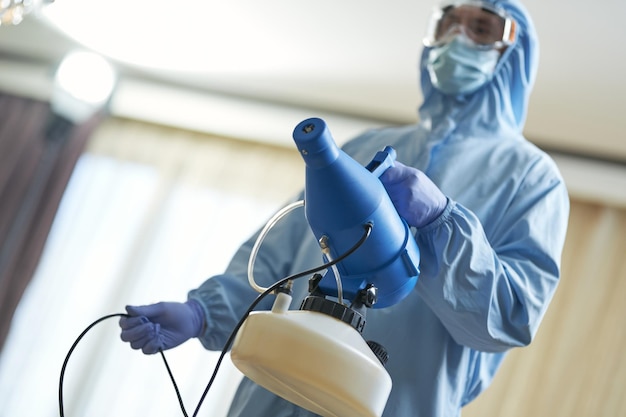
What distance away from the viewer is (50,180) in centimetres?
429

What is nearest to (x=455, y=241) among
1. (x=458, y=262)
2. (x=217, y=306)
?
(x=458, y=262)

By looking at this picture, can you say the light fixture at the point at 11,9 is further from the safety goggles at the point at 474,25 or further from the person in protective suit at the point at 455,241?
the safety goggles at the point at 474,25

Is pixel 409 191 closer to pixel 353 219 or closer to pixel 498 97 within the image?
pixel 353 219

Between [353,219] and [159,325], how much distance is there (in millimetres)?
504

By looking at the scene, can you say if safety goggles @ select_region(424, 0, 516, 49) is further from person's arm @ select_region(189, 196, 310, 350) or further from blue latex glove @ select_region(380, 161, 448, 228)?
blue latex glove @ select_region(380, 161, 448, 228)

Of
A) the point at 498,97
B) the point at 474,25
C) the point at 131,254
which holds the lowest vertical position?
the point at 131,254

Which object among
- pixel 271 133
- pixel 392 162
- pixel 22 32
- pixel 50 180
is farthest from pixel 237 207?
pixel 392 162

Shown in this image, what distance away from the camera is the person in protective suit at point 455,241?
117cm

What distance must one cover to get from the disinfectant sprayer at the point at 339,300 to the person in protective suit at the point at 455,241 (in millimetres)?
94

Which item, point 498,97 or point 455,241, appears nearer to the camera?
point 455,241

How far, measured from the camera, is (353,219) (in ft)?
3.16

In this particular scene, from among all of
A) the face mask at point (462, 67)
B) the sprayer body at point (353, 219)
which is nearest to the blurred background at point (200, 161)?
the face mask at point (462, 67)

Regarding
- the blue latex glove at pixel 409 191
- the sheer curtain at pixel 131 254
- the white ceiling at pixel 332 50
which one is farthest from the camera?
the sheer curtain at pixel 131 254

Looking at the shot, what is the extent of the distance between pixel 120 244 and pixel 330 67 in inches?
57.3
